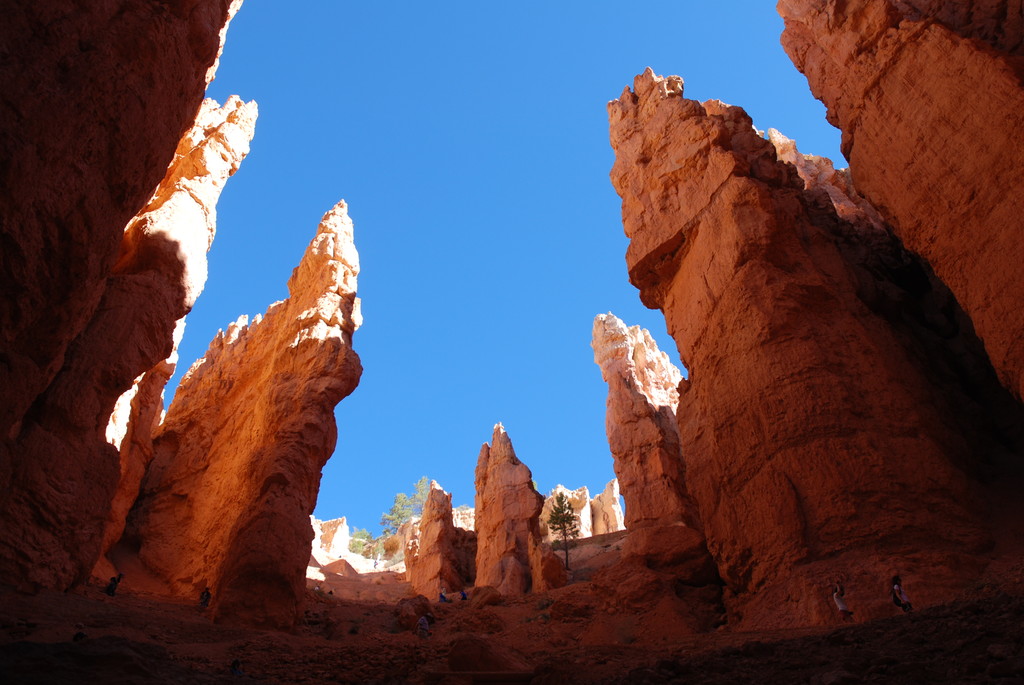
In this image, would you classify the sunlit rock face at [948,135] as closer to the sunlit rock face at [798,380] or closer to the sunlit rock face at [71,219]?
the sunlit rock face at [798,380]

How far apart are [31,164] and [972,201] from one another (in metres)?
18.8

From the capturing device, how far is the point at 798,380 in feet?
55.7

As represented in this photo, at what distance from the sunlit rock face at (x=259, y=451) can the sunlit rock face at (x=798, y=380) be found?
12764 mm

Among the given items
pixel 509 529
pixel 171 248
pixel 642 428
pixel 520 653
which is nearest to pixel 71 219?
pixel 171 248

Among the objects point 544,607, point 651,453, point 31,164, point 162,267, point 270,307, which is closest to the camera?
point 31,164

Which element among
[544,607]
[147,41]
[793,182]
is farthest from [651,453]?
[147,41]

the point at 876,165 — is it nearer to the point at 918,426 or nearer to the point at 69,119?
the point at 918,426

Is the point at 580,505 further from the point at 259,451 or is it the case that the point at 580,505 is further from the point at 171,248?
the point at 171,248

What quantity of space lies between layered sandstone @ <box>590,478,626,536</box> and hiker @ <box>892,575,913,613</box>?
5241cm

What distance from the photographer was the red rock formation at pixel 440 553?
37.4 metres

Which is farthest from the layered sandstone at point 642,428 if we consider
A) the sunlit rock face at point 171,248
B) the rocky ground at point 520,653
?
the sunlit rock face at point 171,248

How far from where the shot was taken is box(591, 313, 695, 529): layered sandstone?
37125 mm

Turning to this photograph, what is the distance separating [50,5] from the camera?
32.8 ft

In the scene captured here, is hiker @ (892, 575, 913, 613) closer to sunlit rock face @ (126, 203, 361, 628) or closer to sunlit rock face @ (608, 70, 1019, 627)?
sunlit rock face @ (608, 70, 1019, 627)
